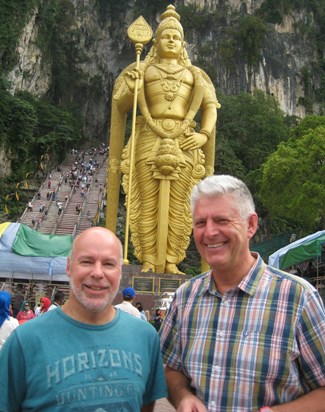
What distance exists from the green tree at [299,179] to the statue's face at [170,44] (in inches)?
284

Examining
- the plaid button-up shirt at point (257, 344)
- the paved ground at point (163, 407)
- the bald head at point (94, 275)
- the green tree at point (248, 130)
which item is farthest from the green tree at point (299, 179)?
the bald head at point (94, 275)

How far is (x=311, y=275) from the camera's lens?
46.9 ft

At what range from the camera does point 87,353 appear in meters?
1.59

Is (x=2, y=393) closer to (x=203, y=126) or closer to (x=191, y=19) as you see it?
(x=203, y=126)

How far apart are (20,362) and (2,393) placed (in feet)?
0.29

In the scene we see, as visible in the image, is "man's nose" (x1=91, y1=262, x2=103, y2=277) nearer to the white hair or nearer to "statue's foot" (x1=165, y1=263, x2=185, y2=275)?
the white hair

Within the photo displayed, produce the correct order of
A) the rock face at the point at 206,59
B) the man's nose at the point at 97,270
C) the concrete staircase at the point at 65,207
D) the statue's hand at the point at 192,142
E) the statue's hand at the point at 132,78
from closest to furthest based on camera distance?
the man's nose at the point at 97,270 → the statue's hand at the point at 132,78 → the statue's hand at the point at 192,142 → the concrete staircase at the point at 65,207 → the rock face at the point at 206,59

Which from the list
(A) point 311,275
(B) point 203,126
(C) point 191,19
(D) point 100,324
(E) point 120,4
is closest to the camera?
(D) point 100,324

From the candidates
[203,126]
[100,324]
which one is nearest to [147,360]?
[100,324]

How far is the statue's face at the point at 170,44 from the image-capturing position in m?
10.1

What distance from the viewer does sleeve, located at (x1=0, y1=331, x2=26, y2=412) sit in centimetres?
156

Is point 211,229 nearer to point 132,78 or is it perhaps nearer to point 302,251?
point 132,78

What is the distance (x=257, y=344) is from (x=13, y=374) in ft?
2.14

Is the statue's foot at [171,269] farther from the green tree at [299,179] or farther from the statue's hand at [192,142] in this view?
the green tree at [299,179]
